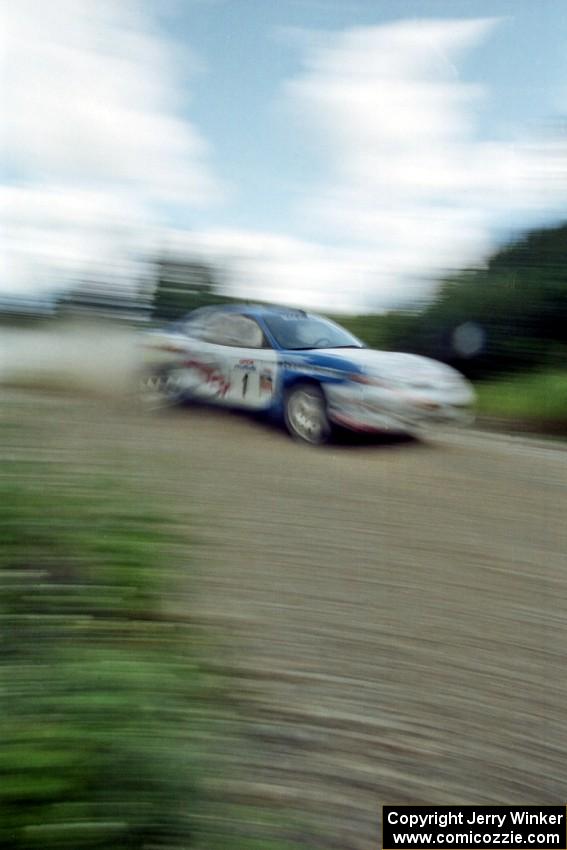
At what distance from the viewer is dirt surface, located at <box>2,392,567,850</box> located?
248 centimetres

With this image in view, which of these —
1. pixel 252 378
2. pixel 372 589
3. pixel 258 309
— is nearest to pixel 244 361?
pixel 252 378

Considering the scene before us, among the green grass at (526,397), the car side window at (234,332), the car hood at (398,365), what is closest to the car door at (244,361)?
the car side window at (234,332)

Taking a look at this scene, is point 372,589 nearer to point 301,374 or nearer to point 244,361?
point 301,374

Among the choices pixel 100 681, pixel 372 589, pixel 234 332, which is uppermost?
pixel 234 332

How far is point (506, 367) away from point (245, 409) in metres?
0.83

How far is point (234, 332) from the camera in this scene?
9.44 feet

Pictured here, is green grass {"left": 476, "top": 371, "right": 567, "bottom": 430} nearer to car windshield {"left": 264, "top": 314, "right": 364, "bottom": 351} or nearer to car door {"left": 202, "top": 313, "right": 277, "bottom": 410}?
car windshield {"left": 264, "top": 314, "right": 364, "bottom": 351}

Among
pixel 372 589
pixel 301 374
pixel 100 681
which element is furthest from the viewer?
pixel 301 374

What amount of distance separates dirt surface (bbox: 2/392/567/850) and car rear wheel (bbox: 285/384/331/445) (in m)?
0.05

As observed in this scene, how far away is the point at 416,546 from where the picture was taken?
9.34 feet

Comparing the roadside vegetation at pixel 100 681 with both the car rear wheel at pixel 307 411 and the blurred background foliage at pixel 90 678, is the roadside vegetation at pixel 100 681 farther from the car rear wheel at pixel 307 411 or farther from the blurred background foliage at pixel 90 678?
the car rear wheel at pixel 307 411

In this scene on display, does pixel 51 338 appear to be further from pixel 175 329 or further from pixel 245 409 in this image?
pixel 245 409

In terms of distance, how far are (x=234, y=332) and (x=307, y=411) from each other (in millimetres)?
343

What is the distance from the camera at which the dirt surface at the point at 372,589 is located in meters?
2.48
